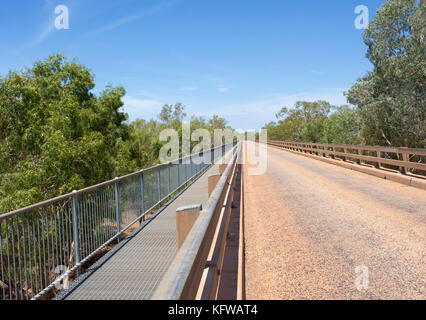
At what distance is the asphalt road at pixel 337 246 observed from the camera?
388cm

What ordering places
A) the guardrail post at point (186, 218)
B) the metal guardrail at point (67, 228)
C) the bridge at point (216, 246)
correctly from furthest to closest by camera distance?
the metal guardrail at point (67, 228)
the guardrail post at point (186, 218)
the bridge at point (216, 246)

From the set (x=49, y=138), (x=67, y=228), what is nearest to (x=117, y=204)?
(x=67, y=228)

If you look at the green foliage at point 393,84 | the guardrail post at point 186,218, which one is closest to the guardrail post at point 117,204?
the guardrail post at point 186,218

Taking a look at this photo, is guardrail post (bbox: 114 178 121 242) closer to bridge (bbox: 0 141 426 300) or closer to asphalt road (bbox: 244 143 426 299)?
bridge (bbox: 0 141 426 300)

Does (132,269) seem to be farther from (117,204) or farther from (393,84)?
(393,84)

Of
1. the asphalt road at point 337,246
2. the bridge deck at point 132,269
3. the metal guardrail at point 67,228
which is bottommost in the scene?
the bridge deck at point 132,269

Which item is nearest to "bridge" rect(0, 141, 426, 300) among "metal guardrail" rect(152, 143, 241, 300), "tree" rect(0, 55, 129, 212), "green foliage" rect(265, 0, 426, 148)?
"metal guardrail" rect(152, 143, 241, 300)

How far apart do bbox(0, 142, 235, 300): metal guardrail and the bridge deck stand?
0.26m

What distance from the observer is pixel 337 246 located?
535 cm

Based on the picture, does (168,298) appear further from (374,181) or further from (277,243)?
(374,181)

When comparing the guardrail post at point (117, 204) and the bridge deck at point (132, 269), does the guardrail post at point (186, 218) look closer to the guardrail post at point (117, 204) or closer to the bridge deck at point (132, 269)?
the bridge deck at point (132, 269)

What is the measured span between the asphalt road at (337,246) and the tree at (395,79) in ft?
53.7

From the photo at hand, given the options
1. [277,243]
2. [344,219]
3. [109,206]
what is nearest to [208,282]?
[277,243]

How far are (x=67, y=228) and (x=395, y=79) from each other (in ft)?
88.1
